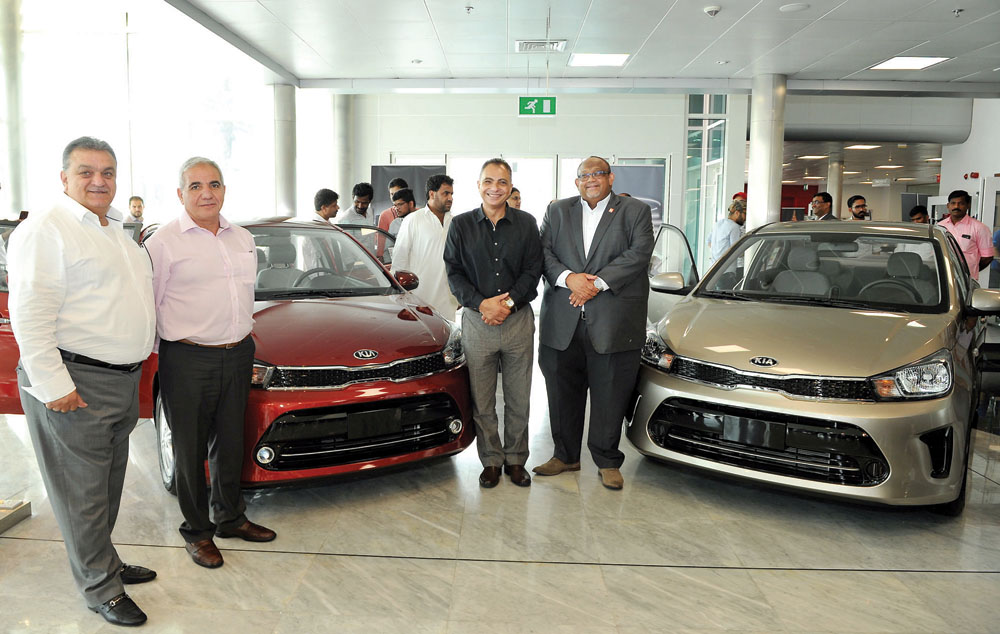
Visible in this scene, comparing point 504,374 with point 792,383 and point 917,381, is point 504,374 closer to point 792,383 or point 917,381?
point 792,383

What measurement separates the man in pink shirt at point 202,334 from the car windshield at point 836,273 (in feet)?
8.03

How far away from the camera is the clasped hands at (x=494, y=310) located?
346 cm

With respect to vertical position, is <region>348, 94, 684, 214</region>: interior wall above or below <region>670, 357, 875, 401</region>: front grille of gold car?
above

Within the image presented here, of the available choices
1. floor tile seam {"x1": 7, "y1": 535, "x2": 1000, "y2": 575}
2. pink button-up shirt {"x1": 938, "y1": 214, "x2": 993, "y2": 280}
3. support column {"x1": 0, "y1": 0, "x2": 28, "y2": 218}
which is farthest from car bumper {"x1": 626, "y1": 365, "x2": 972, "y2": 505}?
support column {"x1": 0, "y1": 0, "x2": 28, "y2": 218}

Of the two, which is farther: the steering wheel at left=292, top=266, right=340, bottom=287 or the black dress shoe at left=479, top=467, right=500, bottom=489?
the steering wheel at left=292, top=266, right=340, bottom=287

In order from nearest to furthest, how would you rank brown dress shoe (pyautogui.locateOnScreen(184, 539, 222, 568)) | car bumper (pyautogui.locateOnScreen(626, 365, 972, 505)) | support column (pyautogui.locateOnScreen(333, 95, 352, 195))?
1. brown dress shoe (pyautogui.locateOnScreen(184, 539, 222, 568))
2. car bumper (pyautogui.locateOnScreen(626, 365, 972, 505))
3. support column (pyautogui.locateOnScreen(333, 95, 352, 195))

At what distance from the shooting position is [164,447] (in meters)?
3.40

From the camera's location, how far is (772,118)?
10906 mm

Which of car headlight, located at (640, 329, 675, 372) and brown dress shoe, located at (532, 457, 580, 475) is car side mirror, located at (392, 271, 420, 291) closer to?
brown dress shoe, located at (532, 457, 580, 475)

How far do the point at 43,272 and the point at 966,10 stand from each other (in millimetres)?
8852

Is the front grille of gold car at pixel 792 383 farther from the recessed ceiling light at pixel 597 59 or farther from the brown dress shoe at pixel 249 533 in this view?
the recessed ceiling light at pixel 597 59

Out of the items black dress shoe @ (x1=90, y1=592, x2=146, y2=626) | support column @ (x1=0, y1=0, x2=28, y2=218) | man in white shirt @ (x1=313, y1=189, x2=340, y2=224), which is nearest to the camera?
black dress shoe @ (x1=90, y1=592, x2=146, y2=626)

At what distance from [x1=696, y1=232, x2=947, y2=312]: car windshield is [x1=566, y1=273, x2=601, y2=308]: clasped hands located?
0.89 m

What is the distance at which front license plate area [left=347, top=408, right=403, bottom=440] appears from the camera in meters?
3.16
